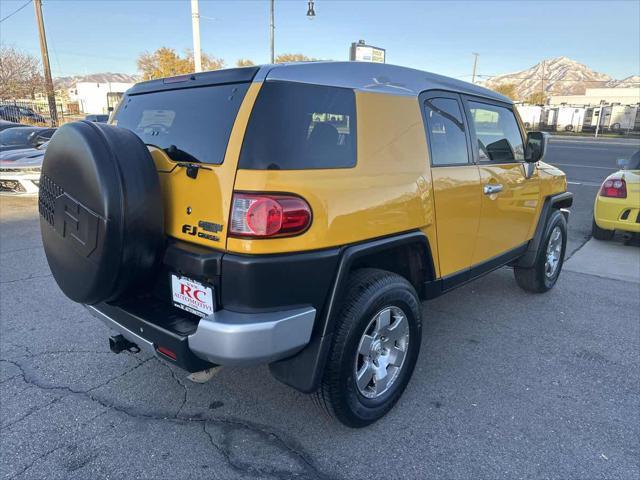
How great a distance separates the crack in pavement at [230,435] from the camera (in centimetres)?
229

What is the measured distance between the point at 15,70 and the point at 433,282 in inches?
1240

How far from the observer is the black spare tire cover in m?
2.09

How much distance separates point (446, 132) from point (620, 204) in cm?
450

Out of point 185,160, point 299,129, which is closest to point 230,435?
point 185,160

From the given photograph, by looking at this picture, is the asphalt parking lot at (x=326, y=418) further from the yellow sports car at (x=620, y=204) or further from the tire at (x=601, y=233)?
the tire at (x=601, y=233)

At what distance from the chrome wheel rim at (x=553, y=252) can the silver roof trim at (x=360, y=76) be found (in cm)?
232

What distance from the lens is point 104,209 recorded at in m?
2.06

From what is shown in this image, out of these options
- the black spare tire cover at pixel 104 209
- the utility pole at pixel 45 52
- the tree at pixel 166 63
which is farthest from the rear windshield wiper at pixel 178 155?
the tree at pixel 166 63

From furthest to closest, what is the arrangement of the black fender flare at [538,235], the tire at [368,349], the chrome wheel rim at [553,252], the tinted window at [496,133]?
the chrome wheel rim at [553,252] < the black fender flare at [538,235] < the tinted window at [496,133] < the tire at [368,349]

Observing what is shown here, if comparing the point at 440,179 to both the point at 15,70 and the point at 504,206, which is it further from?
the point at 15,70

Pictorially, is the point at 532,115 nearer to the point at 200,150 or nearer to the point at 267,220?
the point at 200,150

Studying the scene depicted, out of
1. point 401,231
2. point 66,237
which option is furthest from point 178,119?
point 401,231

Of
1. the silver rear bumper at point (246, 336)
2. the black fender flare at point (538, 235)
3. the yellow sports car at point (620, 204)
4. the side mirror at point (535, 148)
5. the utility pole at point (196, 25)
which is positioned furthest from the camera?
the utility pole at point (196, 25)

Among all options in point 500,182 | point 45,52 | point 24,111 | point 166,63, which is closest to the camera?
point 500,182
